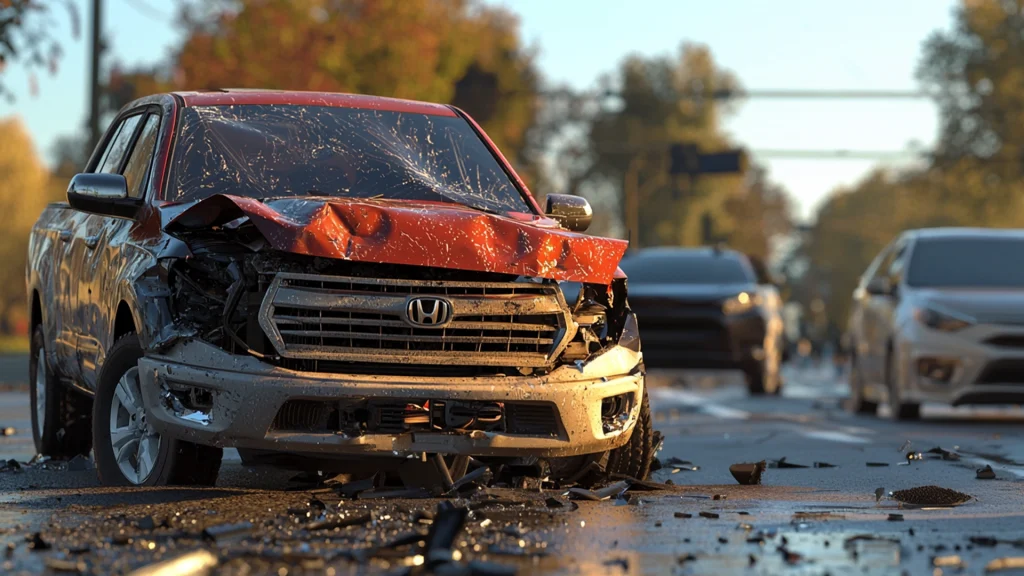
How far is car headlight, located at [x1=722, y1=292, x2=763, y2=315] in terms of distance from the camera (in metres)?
20.6

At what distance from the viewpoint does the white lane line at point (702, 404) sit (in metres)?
15.8

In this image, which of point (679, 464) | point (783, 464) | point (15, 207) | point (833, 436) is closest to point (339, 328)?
point (679, 464)

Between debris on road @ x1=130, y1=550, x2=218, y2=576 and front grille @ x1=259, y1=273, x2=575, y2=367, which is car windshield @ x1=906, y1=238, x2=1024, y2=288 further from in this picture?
debris on road @ x1=130, y1=550, x2=218, y2=576

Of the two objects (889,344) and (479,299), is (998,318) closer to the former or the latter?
(889,344)

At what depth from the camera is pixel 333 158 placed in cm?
818

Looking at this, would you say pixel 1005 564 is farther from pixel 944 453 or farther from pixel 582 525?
pixel 944 453

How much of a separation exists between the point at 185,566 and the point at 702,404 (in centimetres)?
1343

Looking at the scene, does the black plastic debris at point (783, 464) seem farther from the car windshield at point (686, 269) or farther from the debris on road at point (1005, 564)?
the car windshield at point (686, 269)

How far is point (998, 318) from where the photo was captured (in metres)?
14.7

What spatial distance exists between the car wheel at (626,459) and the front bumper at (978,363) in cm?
737

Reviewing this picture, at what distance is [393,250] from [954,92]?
6505 centimetres

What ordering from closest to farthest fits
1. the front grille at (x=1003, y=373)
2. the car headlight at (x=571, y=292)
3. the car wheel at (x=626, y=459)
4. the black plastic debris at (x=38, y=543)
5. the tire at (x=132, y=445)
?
the black plastic debris at (x=38, y=543) → the tire at (x=132, y=445) → the car headlight at (x=571, y=292) → the car wheel at (x=626, y=459) → the front grille at (x=1003, y=373)

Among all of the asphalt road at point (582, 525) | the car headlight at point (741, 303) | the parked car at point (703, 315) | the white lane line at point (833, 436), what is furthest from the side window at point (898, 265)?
the asphalt road at point (582, 525)

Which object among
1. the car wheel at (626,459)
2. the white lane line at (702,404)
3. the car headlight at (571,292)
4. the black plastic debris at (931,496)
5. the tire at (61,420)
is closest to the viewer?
the black plastic debris at (931,496)
